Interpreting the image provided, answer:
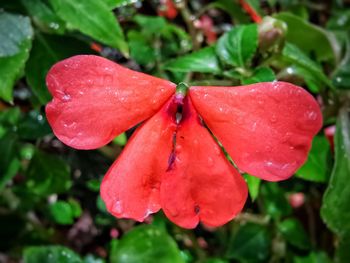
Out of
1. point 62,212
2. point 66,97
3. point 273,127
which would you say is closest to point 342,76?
point 273,127

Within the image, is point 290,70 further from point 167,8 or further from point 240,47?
point 167,8

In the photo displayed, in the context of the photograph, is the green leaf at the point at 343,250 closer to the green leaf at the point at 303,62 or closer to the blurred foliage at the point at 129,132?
the blurred foliage at the point at 129,132

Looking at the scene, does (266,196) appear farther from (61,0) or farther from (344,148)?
(61,0)

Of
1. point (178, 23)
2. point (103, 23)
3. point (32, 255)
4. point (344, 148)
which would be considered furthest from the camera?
point (178, 23)

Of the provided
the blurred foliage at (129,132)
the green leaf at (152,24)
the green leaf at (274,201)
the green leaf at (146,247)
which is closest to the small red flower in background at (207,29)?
the blurred foliage at (129,132)

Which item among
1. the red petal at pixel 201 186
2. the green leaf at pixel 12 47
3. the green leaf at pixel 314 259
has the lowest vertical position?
the green leaf at pixel 314 259

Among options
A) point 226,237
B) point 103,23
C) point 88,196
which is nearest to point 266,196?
point 226,237
